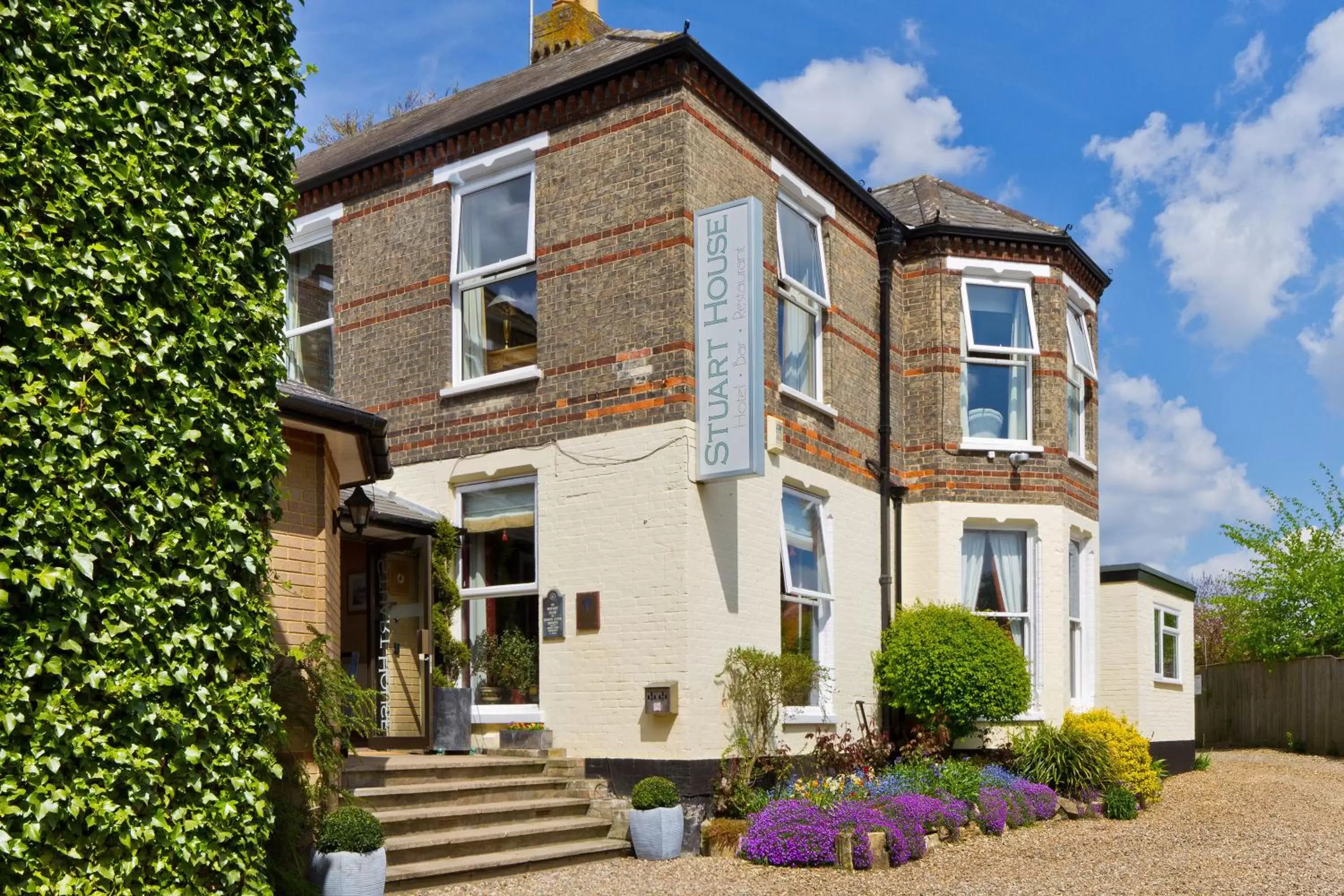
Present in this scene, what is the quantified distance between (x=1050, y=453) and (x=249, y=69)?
1122 centimetres

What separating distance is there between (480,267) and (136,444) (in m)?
7.51

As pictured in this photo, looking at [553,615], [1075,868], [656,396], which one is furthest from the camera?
[553,615]

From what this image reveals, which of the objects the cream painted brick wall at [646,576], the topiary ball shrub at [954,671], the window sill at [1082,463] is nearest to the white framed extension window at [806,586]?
the cream painted brick wall at [646,576]

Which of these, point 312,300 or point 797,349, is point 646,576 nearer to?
point 797,349

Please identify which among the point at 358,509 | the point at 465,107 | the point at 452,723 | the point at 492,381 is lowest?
the point at 452,723

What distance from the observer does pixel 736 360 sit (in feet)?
37.7

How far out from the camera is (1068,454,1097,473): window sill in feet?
53.6

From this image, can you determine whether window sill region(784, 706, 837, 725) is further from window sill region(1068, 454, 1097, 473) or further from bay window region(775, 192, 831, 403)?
window sill region(1068, 454, 1097, 473)

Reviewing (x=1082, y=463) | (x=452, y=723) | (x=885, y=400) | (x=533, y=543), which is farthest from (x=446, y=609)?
(x=1082, y=463)

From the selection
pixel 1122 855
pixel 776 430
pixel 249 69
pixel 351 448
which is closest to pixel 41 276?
pixel 249 69

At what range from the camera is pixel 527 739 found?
39.2 feet

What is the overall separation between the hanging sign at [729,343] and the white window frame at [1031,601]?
4821mm

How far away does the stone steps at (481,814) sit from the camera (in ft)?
31.4

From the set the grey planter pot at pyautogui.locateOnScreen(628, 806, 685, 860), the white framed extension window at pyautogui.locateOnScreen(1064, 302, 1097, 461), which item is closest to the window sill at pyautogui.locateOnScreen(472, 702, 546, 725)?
the grey planter pot at pyautogui.locateOnScreen(628, 806, 685, 860)
